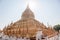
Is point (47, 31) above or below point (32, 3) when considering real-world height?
below

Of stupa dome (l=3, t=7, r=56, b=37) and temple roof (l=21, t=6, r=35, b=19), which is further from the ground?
temple roof (l=21, t=6, r=35, b=19)

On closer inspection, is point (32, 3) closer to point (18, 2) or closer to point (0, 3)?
point (18, 2)

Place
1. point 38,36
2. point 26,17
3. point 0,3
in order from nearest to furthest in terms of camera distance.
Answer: point 38,36
point 0,3
point 26,17

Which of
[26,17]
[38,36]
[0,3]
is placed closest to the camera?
[38,36]

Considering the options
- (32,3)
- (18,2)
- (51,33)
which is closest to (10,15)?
(18,2)

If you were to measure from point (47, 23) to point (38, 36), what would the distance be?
24cm

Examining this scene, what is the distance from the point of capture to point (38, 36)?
2344 millimetres

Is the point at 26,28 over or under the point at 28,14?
under

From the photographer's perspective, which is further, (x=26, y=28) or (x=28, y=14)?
(x=28, y=14)

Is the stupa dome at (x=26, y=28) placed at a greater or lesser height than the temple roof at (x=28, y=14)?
lesser

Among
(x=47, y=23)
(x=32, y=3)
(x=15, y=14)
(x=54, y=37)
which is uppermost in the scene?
(x=32, y=3)

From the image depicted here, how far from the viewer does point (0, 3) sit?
8.23ft

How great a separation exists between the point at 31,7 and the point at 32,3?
0.21ft

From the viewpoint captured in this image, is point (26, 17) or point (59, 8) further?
point (26, 17)
